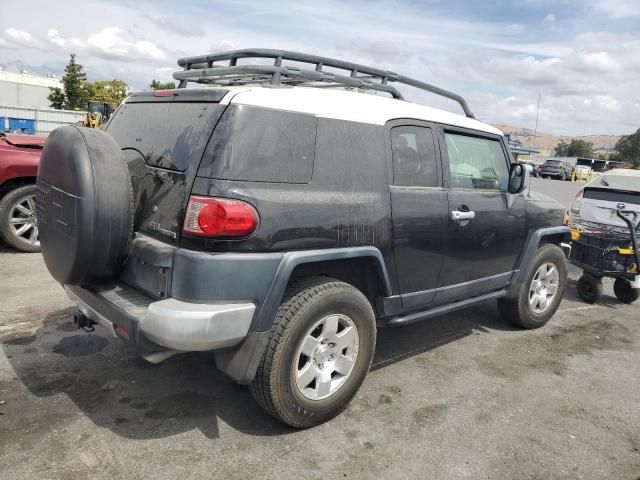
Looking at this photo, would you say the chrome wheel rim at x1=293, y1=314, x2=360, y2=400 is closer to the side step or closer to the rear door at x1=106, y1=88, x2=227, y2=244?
→ the side step

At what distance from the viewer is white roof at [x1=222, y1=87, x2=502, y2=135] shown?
2.80 meters

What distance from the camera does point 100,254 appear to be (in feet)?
8.98

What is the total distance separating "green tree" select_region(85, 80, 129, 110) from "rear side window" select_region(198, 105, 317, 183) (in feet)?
140

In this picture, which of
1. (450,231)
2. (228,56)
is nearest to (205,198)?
(228,56)

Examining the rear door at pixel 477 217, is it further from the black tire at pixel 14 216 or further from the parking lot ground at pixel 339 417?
the black tire at pixel 14 216

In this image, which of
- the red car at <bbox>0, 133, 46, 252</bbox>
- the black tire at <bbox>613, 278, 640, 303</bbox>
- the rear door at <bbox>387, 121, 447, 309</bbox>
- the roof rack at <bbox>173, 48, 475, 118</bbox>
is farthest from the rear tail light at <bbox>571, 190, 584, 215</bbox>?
the red car at <bbox>0, 133, 46, 252</bbox>

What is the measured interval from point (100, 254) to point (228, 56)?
165cm

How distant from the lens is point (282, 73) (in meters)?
3.14

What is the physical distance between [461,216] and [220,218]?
Answer: 1.91m

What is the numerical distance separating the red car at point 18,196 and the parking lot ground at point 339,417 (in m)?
2.11

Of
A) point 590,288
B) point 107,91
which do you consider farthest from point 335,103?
point 107,91

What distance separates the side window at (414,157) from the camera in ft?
11.3

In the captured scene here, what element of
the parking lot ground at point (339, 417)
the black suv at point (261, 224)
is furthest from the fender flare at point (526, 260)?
the black suv at point (261, 224)

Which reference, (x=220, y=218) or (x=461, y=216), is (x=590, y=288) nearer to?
(x=461, y=216)
